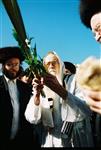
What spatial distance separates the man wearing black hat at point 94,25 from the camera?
0.52m

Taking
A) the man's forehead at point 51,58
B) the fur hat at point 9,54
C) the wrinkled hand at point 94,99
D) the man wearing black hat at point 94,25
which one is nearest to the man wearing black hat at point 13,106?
the fur hat at point 9,54

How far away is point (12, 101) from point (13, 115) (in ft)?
0.67

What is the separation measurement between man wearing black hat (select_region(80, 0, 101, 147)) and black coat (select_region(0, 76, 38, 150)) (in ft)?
3.14

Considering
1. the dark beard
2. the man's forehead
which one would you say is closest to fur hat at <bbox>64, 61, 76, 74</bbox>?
the dark beard

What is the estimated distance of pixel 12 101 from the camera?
426 cm

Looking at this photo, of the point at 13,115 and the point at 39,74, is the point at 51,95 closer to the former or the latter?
the point at 13,115

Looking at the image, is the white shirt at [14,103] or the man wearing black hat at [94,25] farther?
the white shirt at [14,103]

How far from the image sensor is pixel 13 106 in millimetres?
4188

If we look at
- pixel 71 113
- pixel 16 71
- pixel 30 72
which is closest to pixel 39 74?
pixel 30 72

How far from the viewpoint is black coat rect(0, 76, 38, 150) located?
4.04 meters

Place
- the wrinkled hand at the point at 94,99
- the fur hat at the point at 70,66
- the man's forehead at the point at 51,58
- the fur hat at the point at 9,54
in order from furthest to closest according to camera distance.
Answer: the fur hat at the point at 70,66 → the fur hat at the point at 9,54 → the man's forehead at the point at 51,58 → the wrinkled hand at the point at 94,99

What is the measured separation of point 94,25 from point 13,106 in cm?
305

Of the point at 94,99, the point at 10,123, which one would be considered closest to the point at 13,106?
the point at 10,123

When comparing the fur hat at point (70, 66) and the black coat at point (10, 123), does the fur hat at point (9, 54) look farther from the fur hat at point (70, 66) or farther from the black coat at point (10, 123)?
the fur hat at point (70, 66)
